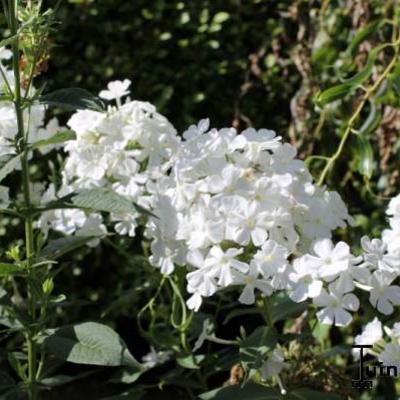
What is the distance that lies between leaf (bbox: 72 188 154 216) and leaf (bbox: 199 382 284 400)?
387 mm

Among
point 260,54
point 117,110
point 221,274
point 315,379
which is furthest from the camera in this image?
point 260,54

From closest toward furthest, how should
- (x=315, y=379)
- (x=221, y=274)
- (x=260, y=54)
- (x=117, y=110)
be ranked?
1. (x=221, y=274)
2. (x=117, y=110)
3. (x=315, y=379)
4. (x=260, y=54)

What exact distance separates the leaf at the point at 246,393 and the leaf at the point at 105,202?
1.27 ft

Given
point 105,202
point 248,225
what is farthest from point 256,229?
point 105,202

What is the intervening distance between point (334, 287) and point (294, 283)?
0.20ft

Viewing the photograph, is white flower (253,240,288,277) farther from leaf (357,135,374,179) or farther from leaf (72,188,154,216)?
leaf (357,135,374,179)

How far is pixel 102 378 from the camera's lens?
10.1 ft

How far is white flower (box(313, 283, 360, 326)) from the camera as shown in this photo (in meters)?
1.50

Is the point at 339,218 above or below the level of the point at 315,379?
above

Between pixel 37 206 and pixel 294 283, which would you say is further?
pixel 37 206

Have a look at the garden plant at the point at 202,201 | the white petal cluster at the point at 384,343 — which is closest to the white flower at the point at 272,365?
the garden plant at the point at 202,201

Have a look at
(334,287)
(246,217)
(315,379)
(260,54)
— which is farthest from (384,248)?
(260,54)

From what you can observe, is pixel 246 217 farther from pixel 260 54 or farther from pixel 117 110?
pixel 260 54

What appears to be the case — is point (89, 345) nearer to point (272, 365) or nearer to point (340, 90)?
point (272, 365)
